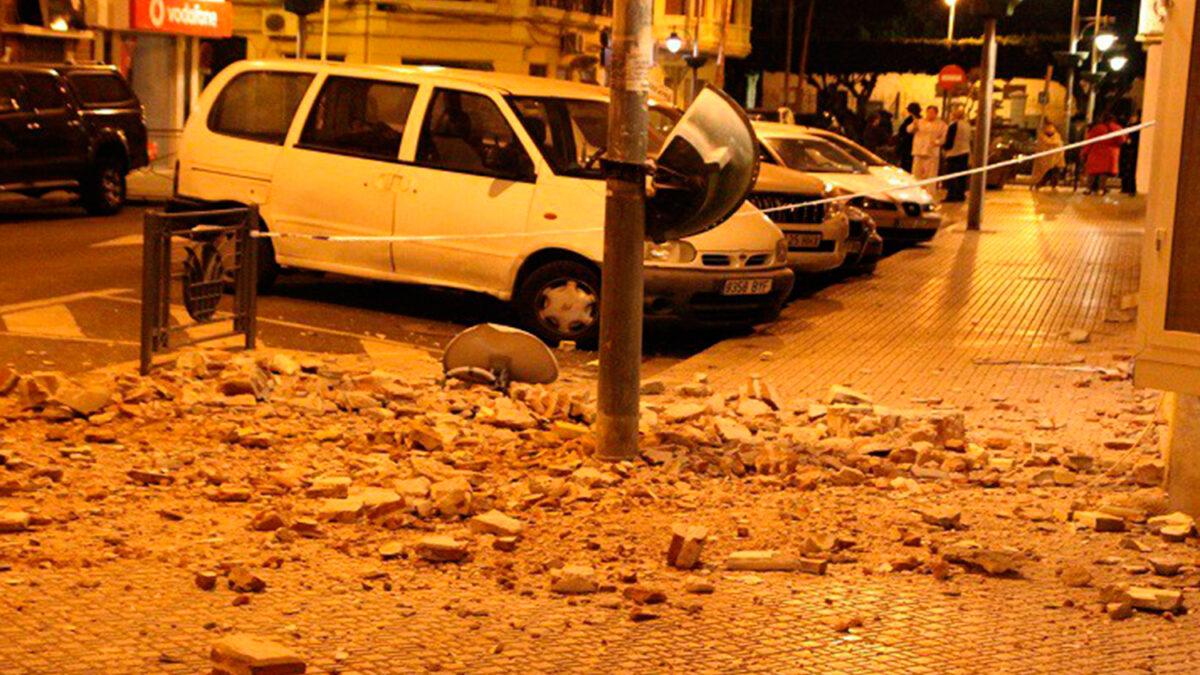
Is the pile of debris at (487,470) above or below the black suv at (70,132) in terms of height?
below

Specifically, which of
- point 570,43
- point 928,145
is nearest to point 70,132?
point 928,145

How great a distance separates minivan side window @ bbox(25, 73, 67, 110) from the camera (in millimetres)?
23531

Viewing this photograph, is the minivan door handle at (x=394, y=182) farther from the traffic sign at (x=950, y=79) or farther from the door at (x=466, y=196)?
the traffic sign at (x=950, y=79)

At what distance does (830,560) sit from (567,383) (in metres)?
4.40

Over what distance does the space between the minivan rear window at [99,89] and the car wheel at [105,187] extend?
821mm

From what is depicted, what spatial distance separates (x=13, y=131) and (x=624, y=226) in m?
16.1

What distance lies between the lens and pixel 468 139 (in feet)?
46.0

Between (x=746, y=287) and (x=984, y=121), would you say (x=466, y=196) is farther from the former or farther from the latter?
(x=984, y=121)

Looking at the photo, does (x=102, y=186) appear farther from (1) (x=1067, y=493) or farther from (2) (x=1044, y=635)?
(2) (x=1044, y=635)

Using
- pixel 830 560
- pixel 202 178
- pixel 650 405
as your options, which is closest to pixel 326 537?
pixel 830 560

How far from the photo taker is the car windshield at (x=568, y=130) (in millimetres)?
13766

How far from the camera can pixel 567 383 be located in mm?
11289

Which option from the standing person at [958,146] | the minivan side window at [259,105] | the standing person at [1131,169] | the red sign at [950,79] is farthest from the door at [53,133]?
the red sign at [950,79]

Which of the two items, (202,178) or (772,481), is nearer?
(772,481)
